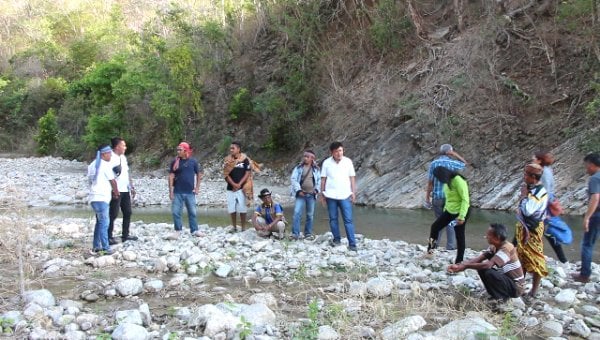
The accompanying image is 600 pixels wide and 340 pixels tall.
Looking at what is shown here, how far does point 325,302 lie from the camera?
5738 millimetres

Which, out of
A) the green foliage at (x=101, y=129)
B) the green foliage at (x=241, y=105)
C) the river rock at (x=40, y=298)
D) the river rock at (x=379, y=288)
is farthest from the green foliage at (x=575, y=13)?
the green foliage at (x=101, y=129)

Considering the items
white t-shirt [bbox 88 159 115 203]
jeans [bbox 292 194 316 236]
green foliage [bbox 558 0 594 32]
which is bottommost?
jeans [bbox 292 194 316 236]

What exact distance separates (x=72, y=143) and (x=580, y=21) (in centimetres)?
2864

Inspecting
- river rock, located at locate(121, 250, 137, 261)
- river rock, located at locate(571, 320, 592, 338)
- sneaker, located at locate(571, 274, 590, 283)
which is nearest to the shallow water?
sneaker, located at locate(571, 274, 590, 283)

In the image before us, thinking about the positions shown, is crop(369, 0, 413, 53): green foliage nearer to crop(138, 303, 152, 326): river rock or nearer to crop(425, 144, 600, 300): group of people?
crop(425, 144, 600, 300): group of people

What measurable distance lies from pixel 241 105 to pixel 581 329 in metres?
22.2

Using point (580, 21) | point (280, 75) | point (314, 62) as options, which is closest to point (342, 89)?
point (314, 62)

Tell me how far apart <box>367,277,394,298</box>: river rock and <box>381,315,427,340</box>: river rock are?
3.11 feet

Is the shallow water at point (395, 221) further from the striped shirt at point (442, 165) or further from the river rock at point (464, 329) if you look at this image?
the river rock at point (464, 329)

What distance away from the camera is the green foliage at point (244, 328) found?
15.0 feet

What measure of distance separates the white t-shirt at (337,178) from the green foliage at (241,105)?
17779 mm

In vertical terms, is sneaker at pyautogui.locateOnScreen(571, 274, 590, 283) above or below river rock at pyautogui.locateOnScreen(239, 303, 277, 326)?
above

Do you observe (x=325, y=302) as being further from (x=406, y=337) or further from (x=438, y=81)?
(x=438, y=81)

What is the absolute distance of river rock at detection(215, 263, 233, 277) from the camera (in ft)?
22.6
